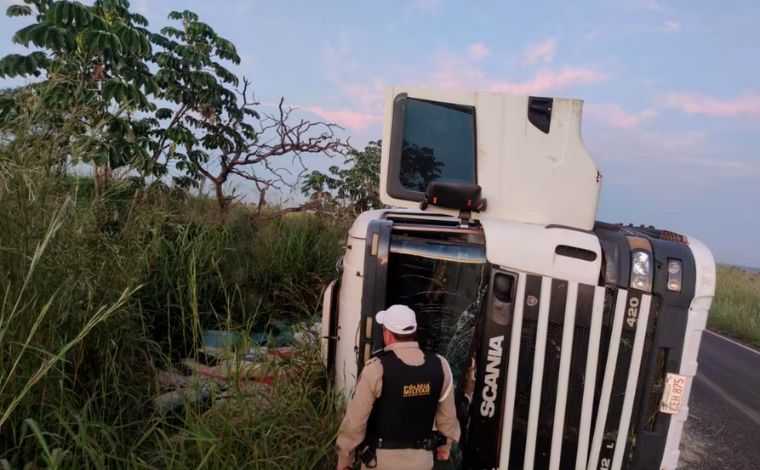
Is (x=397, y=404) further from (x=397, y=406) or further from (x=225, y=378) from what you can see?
(x=225, y=378)

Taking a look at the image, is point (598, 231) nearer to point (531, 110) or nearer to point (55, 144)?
point (531, 110)

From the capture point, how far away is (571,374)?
9.53ft

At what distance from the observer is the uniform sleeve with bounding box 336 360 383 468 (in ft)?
8.61

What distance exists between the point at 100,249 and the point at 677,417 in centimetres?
362

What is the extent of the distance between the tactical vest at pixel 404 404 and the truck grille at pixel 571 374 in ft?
1.52

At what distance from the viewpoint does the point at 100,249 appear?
3496 mm

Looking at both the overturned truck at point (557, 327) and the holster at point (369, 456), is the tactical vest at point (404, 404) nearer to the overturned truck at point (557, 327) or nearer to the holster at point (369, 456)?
the holster at point (369, 456)

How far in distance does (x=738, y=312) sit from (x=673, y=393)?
45.3 feet

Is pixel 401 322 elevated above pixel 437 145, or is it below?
below

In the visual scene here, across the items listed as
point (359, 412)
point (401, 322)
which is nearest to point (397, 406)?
point (359, 412)

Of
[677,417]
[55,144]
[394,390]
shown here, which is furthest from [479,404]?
[55,144]

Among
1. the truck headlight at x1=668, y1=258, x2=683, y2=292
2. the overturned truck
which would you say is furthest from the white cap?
the truck headlight at x1=668, y1=258, x2=683, y2=292

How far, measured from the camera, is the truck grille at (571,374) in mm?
2852

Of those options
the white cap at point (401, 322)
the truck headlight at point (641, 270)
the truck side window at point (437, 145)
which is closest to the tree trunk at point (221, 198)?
the truck side window at point (437, 145)
